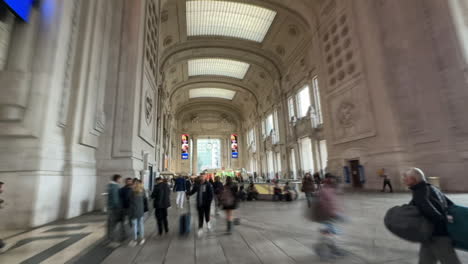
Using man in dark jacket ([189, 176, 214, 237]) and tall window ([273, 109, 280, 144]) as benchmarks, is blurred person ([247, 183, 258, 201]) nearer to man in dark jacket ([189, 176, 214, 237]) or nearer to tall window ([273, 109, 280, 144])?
man in dark jacket ([189, 176, 214, 237])

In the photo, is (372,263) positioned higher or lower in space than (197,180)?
Answer: lower

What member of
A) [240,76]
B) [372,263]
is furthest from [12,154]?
[240,76]

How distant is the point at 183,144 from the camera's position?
36.6 metres

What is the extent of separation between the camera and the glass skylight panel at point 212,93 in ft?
109

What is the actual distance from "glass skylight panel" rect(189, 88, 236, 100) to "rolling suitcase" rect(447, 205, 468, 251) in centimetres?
3219

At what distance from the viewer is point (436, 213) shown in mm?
1698

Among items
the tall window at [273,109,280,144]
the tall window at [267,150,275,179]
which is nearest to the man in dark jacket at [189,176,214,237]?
the tall window at [273,109,280,144]

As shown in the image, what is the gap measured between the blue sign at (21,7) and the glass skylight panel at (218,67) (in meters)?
19.8

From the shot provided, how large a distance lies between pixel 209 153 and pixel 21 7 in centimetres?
3663

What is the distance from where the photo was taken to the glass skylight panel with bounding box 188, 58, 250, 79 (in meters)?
25.2

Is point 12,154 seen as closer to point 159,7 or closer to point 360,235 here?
point 360,235

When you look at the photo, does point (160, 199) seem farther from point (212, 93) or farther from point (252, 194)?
point (212, 93)

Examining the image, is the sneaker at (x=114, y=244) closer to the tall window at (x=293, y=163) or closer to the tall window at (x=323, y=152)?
the tall window at (x=323, y=152)

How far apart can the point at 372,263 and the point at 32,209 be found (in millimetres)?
6437
